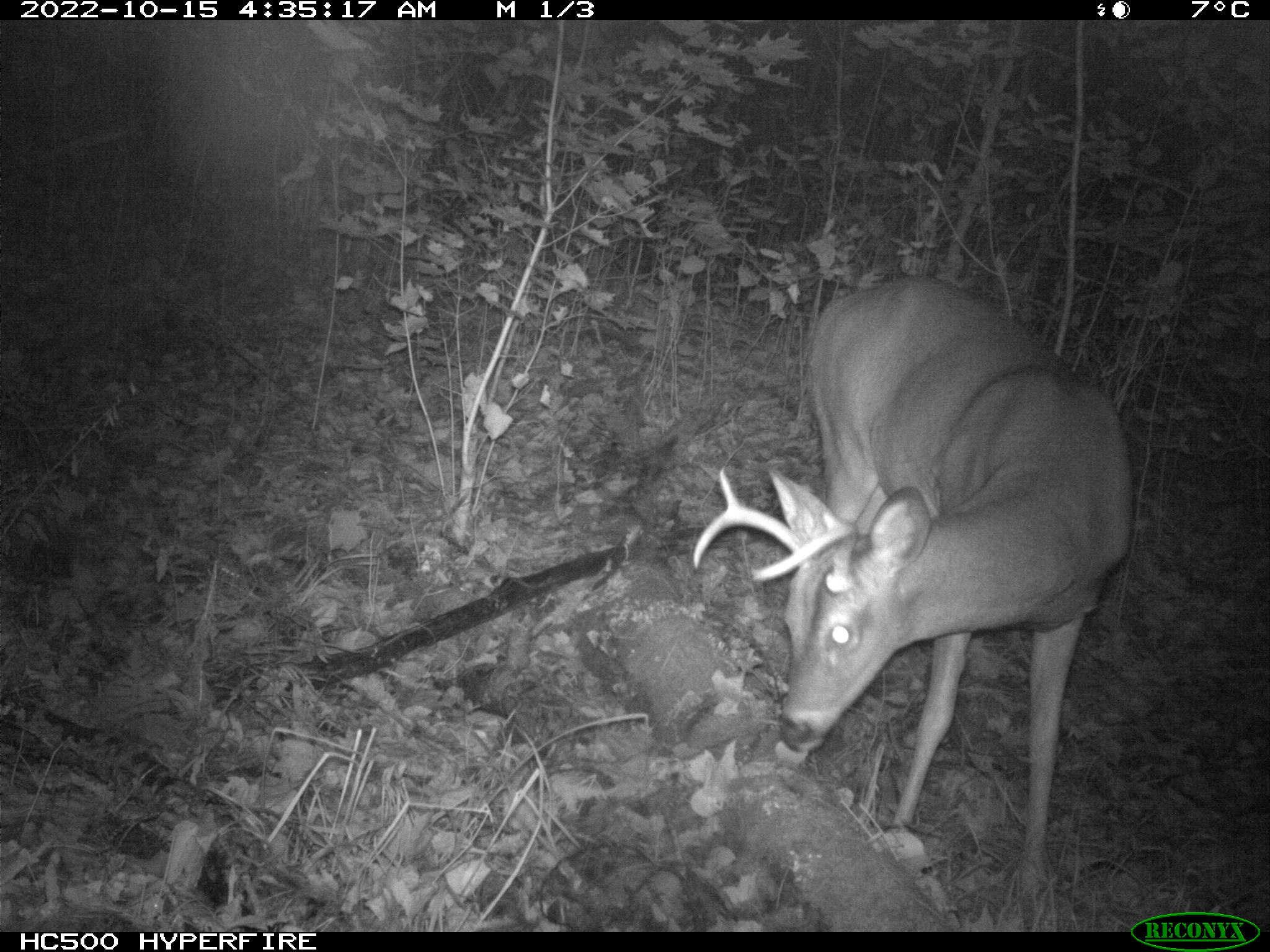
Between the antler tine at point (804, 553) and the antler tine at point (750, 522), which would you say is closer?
the antler tine at point (804, 553)

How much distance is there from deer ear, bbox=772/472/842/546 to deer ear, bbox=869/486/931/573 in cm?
16

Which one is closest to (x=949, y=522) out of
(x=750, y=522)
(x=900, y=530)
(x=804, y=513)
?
(x=900, y=530)

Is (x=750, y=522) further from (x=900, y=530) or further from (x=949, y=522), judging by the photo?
(x=949, y=522)

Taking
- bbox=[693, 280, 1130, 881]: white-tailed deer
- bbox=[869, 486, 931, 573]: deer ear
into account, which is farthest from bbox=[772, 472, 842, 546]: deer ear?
bbox=[869, 486, 931, 573]: deer ear

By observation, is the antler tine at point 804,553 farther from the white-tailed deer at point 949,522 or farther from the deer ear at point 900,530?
the deer ear at point 900,530

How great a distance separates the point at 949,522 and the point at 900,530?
32 cm

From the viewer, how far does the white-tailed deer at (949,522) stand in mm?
3141

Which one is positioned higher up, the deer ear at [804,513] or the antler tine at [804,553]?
the deer ear at [804,513]

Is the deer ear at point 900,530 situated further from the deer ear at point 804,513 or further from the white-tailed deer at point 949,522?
the deer ear at point 804,513

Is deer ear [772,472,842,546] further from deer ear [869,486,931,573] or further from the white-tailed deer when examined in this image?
deer ear [869,486,931,573]

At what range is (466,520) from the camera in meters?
4.86

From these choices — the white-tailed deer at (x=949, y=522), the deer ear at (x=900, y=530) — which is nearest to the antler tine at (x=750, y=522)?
the white-tailed deer at (x=949, y=522)
